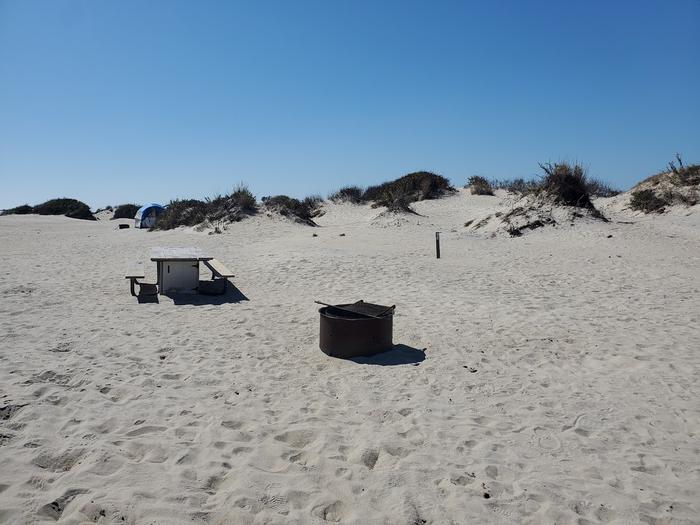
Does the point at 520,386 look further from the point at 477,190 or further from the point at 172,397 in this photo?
the point at 477,190

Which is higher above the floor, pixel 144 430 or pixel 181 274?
pixel 181 274

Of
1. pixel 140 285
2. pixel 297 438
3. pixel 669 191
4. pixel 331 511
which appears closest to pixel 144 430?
pixel 297 438

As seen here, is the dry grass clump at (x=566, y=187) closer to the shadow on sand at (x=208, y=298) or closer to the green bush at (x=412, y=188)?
the green bush at (x=412, y=188)

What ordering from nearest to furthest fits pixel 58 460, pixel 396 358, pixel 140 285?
pixel 58 460
pixel 396 358
pixel 140 285

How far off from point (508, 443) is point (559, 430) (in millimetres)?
536

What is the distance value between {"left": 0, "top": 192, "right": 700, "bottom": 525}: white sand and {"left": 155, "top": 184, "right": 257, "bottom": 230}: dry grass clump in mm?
11457

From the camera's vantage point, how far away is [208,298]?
8891mm

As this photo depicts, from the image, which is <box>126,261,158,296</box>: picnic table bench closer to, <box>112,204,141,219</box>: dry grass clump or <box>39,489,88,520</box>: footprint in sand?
<box>39,489,88,520</box>: footprint in sand

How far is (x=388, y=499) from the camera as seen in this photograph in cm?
296

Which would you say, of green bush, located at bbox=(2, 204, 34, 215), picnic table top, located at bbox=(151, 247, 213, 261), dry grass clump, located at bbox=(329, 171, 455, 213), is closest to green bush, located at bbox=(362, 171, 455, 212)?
dry grass clump, located at bbox=(329, 171, 455, 213)

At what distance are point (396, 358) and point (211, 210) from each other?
17.8 m

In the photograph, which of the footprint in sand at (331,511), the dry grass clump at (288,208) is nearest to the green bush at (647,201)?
the dry grass clump at (288,208)

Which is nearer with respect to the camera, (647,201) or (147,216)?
(647,201)

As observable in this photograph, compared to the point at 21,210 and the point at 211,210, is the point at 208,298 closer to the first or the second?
the point at 211,210
